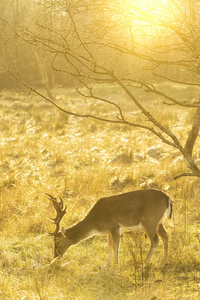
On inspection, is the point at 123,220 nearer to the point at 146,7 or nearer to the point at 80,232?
the point at 80,232

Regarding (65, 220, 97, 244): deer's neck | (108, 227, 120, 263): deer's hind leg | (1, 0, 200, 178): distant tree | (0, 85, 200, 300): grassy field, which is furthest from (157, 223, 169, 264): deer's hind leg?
(1, 0, 200, 178): distant tree

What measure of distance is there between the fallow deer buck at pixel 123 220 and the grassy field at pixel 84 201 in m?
0.20

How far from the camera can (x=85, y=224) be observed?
6.20 meters

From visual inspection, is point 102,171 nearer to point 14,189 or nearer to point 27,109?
point 14,189

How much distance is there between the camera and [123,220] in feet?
20.0

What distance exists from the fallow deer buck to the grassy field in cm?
20

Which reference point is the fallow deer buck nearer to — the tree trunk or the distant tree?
the distant tree

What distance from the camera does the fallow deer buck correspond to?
595 cm

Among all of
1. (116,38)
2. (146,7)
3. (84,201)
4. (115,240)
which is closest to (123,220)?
(115,240)

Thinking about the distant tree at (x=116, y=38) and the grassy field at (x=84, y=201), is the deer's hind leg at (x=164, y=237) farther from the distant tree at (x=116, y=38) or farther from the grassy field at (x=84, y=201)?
the distant tree at (x=116, y=38)

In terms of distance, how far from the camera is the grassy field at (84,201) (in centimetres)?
521

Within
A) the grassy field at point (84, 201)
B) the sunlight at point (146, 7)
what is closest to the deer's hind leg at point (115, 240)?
the grassy field at point (84, 201)

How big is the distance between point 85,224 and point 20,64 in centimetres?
3352

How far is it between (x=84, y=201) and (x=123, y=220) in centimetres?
278
